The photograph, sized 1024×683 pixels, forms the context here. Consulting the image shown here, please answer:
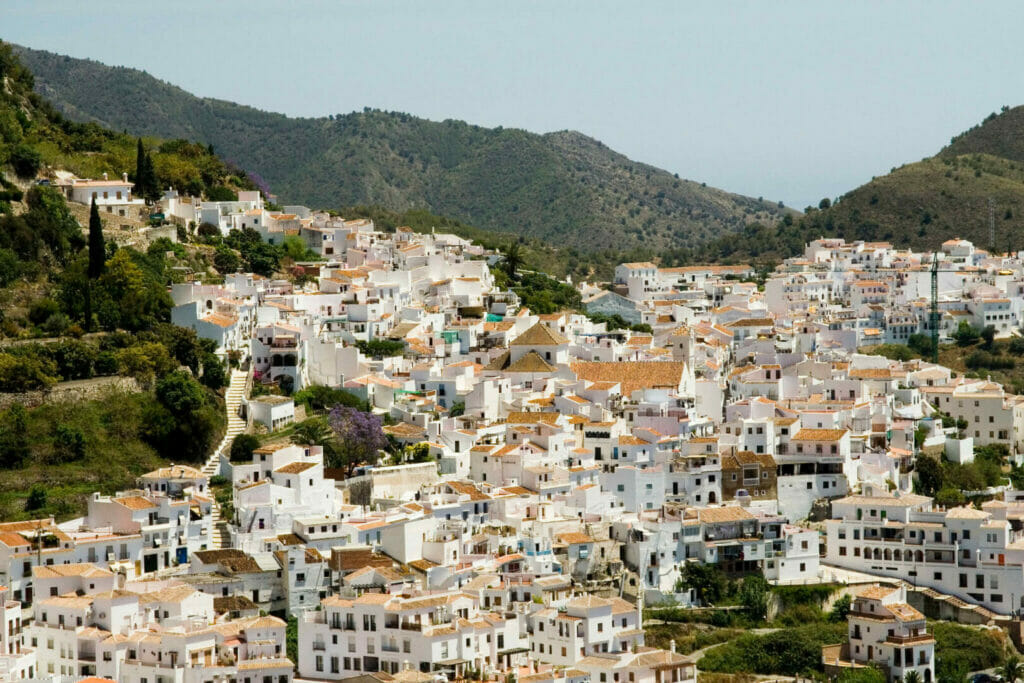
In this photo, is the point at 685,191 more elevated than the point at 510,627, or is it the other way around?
the point at 685,191

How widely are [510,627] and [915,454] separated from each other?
45.1 feet

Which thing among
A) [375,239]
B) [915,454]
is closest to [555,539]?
[915,454]

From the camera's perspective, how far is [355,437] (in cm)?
3425

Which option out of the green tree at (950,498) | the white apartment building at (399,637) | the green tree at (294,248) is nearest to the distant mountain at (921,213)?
the green tree at (294,248)

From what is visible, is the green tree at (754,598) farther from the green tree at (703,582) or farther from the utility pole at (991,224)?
the utility pole at (991,224)

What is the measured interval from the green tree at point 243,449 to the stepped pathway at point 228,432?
385 mm

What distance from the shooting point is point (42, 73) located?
10800 centimetres

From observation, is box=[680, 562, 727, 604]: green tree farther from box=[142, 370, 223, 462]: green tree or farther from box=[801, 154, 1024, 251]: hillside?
box=[801, 154, 1024, 251]: hillside

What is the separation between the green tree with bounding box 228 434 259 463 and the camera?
33.4 metres

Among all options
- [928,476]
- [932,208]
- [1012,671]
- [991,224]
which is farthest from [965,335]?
[1012,671]

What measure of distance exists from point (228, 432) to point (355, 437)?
267cm

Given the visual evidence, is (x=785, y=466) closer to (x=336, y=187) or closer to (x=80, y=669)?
(x=80, y=669)

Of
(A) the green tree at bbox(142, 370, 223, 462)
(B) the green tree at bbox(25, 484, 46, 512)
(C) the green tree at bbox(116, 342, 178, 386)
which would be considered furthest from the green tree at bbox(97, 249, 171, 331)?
(B) the green tree at bbox(25, 484, 46, 512)

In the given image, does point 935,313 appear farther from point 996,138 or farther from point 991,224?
point 996,138
